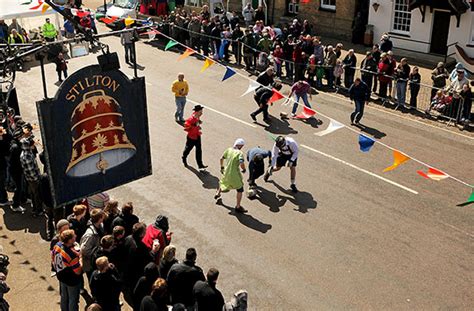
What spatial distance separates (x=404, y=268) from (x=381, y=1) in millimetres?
17038

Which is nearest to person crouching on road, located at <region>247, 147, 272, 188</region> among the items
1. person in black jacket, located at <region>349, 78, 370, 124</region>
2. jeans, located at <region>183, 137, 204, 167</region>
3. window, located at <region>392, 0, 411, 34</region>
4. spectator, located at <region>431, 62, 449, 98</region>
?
jeans, located at <region>183, 137, 204, 167</region>

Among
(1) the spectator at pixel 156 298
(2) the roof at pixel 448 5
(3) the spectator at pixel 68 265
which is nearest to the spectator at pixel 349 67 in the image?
(2) the roof at pixel 448 5

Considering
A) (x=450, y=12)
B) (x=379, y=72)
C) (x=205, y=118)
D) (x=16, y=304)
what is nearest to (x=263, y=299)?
(x=16, y=304)

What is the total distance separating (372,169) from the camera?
46.8 feet

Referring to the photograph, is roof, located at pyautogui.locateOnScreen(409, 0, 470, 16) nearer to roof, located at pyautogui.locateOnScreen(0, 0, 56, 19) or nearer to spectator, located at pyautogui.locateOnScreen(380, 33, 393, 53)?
spectator, located at pyautogui.locateOnScreen(380, 33, 393, 53)

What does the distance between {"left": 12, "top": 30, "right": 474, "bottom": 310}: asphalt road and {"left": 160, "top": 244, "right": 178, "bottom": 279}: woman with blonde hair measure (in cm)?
170

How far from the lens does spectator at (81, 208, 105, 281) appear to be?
8.90 metres

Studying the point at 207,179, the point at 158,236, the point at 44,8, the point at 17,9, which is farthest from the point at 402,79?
the point at 17,9

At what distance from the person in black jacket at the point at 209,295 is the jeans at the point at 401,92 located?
12.3 m

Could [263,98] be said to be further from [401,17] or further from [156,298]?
[401,17]

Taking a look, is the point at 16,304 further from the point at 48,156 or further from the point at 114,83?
the point at 114,83

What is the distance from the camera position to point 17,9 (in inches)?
942

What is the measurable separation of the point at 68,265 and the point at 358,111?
1068 cm

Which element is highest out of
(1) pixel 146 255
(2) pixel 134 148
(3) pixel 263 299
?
(2) pixel 134 148
